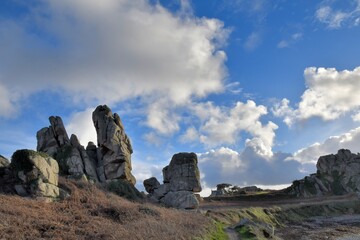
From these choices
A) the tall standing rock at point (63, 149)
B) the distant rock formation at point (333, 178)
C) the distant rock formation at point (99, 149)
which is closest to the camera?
the tall standing rock at point (63, 149)

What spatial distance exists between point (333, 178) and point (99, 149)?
283 feet

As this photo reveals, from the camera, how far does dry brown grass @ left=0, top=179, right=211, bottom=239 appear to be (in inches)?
939

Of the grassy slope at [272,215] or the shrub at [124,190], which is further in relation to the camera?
the shrub at [124,190]

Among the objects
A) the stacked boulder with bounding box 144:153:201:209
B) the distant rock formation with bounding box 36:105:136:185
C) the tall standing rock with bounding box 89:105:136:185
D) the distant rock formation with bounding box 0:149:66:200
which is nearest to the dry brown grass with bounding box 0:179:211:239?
the distant rock formation with bounding box 0:149:66:200

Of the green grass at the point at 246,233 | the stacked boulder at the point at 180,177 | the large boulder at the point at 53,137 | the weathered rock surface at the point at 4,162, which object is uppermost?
the large boulder at the point at 53,137

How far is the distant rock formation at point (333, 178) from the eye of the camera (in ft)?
395

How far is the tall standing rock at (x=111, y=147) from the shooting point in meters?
74.5

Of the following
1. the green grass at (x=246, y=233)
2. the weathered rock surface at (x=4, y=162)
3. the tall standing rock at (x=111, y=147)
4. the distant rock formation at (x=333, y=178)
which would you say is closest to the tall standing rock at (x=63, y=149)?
the tall standing rock at (x=111, y=147)

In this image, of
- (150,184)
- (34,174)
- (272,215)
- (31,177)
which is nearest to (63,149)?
(150,184)

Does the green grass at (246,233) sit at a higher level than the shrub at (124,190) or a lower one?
lower

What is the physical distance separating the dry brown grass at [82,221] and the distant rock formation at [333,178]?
95.3m

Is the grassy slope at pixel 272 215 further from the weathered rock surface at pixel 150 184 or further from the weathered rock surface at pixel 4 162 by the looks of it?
the weathered rock surface at pixel 4 162

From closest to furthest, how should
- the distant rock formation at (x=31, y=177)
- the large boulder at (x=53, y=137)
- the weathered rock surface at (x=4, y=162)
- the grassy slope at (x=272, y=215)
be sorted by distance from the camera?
the distant rock formation at (x=31, y=177), the weathered rock surface at (x=4, y=162), the grassy slope at (x=272, y=215), the large boulder at (x=53, y=137)

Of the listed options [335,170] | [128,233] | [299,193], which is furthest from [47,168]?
[335,170]
